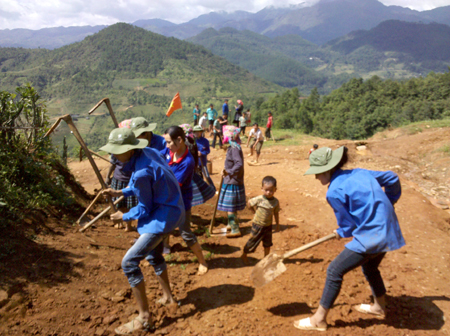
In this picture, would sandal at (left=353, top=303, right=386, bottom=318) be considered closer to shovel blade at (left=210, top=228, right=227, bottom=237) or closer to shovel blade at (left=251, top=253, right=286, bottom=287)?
shovel blade at (left=251, top=253, right=286, bottom=287)

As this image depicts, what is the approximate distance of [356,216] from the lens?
2.37 meters

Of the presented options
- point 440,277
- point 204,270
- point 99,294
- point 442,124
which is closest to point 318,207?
point 440,277

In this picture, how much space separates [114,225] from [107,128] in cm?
8408

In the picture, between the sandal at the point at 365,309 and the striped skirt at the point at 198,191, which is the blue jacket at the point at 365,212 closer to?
the sandal at the point at 365,309

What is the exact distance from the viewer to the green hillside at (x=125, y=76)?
96.1m

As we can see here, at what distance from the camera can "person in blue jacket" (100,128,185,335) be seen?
247 centimetres

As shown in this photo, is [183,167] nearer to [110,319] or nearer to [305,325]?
[110,319]

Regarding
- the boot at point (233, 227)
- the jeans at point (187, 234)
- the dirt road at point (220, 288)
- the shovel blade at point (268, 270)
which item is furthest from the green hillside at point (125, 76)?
the shovel blade at point (268, 270)

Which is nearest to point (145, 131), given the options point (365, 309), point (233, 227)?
point (233, 227)

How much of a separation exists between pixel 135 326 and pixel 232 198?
2.37 meters

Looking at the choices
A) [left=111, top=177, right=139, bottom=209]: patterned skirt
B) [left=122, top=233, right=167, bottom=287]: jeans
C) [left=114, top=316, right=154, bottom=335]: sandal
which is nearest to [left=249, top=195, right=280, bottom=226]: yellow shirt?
[left=122, top=233, right=167, bottom=287]: jeans

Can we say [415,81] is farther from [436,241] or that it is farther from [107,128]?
[107,128]

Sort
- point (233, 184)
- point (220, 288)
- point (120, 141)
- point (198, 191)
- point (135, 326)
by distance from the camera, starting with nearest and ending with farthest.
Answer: point (120, 141) → point (135, 326) → point (220, 288) → point (198, 191) → point (233, 184)

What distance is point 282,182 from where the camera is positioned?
27.0 ft
